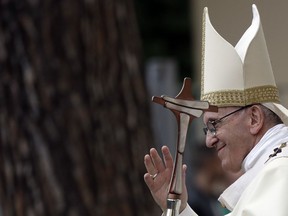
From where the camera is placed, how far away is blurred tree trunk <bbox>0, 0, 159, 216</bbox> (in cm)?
793

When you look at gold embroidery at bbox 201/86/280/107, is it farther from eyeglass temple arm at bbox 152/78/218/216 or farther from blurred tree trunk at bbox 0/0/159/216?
blurred tree trunk at bbox 0/0/159/216

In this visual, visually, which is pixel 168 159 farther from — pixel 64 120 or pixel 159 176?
pixel 64 120

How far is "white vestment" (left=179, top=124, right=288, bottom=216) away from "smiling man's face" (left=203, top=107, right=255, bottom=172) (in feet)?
0.11

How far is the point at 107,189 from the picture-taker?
8.00 meters

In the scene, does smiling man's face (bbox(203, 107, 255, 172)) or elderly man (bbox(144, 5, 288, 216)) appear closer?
elderly man (bbox(144, 5, 288, 216))

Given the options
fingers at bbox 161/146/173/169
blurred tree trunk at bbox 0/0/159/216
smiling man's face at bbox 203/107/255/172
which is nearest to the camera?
smiling man's face at bbox 203/107/255/172

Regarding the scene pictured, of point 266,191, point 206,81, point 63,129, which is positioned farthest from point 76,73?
point 266,191

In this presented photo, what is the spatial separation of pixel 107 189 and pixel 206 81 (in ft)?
5.41

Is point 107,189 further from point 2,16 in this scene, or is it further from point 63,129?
point 2,16

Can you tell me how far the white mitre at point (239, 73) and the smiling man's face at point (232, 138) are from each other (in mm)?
65

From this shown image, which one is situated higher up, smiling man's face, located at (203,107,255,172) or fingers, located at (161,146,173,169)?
smiling man's face, located at (203,107,255,172)

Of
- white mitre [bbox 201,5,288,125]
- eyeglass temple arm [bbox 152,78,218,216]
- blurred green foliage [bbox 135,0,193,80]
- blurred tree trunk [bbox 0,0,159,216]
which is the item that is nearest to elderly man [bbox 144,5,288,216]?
white mitre [bbox 201,5,288,125]

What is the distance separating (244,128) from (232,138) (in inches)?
2.3

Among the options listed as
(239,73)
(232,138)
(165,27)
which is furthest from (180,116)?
(165,27)
